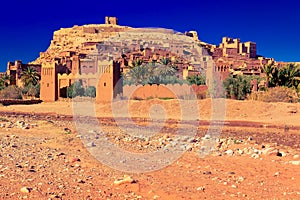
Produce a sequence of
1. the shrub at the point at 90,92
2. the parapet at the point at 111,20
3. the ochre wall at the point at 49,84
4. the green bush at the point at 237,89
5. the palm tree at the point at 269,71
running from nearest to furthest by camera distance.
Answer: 1. the palm tree at the point at 269,71
2. the green bush at the point at 237,89
3. the ochre wall at the point at 49,84
4. the shrub at the point at 90,92
5. the parapet at the point at 111,20

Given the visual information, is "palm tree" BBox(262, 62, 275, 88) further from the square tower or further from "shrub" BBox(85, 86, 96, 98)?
"shrub" BBox(85, 86, 96, 98)

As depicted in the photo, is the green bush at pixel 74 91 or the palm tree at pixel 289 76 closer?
the palm tree at pixel 289 76

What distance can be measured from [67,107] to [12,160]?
2497cm

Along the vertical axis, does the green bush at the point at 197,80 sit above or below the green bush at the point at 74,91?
above

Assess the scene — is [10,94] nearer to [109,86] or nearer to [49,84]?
[49,84]

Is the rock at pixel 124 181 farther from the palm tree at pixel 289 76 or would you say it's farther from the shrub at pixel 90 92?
the shrub at pixel 90 92

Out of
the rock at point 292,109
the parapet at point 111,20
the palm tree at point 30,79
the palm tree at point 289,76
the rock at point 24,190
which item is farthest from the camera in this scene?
the parapet at point 111,20

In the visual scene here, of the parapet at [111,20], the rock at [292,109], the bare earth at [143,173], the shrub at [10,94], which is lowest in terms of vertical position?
the bare earth at [143,173]

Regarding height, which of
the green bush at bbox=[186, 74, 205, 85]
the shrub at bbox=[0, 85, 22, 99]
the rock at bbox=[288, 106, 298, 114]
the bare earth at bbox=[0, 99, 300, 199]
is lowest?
the bare earth at bbox=[0, 99, 300, 199]

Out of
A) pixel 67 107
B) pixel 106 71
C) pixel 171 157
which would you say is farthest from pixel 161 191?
pixel 106 71

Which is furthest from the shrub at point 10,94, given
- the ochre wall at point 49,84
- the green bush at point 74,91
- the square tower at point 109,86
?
the square tower at point 109,86

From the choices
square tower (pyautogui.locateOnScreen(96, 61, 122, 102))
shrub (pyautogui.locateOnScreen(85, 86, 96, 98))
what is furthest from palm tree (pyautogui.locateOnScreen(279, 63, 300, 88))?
shrub (pyautogui.locateOnScreen(85, 86, 96, 98))

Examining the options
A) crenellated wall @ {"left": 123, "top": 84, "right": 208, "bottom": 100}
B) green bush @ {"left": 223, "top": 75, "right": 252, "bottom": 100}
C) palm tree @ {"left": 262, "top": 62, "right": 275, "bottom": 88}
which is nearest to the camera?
palm tree @ {"left": 262, "top": 62, "right": 275, "bottom": 88}

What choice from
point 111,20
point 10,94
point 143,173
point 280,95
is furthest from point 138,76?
point 111,20
